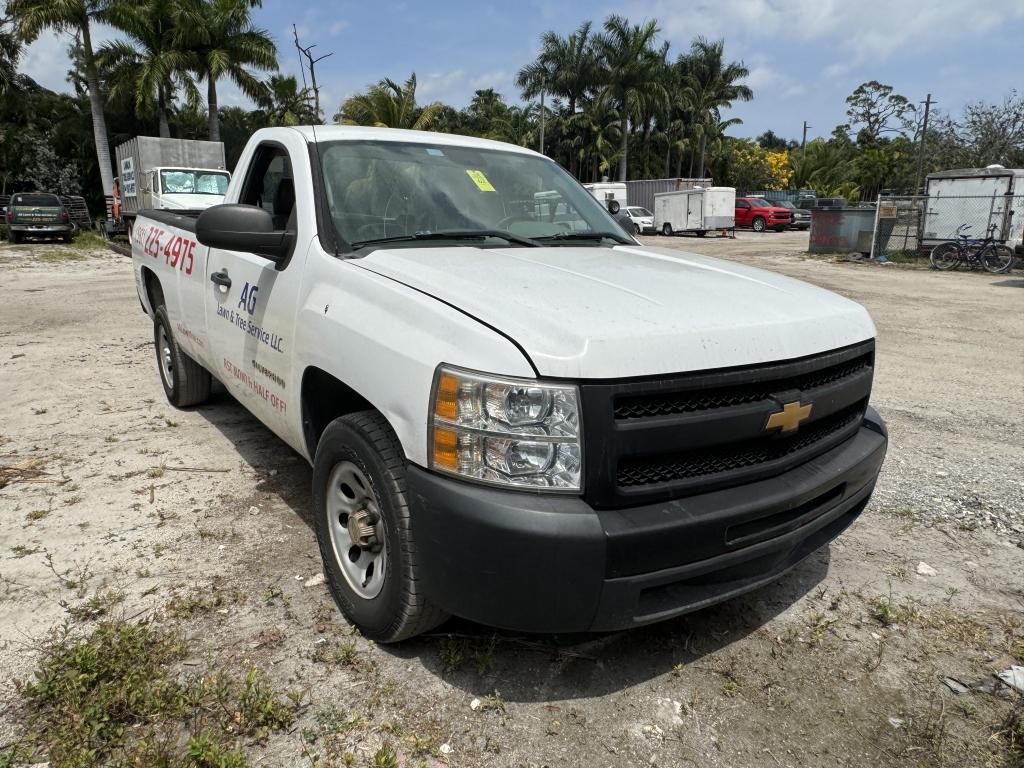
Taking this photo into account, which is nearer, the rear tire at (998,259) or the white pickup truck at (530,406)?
the white pickup truck at (530,406)

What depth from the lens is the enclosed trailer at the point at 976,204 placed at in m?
17.7

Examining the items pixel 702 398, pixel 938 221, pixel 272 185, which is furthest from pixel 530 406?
pixel 938 221

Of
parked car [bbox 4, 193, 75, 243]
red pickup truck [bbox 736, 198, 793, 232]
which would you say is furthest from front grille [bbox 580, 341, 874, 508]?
red pickup truck [bbox 736, 198, 793, 232]

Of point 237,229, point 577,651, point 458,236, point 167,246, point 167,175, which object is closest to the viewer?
point 577,651

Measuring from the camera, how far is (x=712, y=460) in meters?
2.25

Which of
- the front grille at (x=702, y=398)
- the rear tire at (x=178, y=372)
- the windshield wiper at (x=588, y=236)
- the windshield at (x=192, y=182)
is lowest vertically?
the rear tire at (x=178, y=372)

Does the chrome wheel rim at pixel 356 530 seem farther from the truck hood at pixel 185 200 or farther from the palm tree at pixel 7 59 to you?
the palm tree at pixel 7 59

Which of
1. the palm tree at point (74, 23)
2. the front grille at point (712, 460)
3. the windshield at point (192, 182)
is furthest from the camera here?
the palm tree at point (74, 23)

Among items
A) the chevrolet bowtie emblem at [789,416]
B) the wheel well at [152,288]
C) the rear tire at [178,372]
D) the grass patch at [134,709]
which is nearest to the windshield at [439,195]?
the chevrolet bowtie emblem at [789,416]

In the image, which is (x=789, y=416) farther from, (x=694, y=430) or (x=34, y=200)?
(x=34, y=200)

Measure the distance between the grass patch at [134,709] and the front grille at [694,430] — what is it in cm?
130

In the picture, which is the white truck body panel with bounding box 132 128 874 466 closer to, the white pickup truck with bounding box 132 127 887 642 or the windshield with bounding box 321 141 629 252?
the white pickup truck with bounding box 132 127 887 642

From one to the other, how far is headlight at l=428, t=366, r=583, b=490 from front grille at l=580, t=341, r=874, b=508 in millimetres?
56

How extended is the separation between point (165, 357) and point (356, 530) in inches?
149
